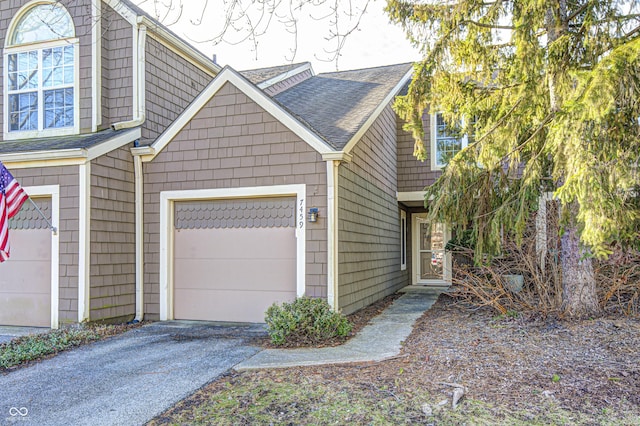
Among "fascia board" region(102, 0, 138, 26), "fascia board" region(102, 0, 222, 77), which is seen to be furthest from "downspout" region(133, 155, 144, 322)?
"fascia board" region(102, 0, 138, 26)

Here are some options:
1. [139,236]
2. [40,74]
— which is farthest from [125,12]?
[139,236]

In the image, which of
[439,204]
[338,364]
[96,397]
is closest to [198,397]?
[96,397]

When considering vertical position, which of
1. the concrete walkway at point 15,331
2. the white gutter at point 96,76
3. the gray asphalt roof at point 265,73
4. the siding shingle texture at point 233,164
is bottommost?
the concrete walkway at point 15,331

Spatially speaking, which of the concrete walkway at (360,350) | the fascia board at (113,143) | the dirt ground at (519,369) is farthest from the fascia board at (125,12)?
the dirt ground at (519,369)

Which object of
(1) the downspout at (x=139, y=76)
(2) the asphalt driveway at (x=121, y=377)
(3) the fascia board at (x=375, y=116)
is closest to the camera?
(2) the asphalt driveway at (x=121, y=377)

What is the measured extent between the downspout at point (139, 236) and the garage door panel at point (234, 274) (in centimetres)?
59

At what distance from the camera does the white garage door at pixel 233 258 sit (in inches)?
313

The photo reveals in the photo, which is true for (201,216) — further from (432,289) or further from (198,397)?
(432,289)

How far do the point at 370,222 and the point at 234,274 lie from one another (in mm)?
3002

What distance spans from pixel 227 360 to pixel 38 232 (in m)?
4.34

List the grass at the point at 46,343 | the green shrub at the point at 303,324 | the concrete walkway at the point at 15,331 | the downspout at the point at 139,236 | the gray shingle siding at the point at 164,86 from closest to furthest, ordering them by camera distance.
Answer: the grass at the point at 46,343 → the green shrub at the point at 303,324 → the concrete walkway at the point at 15,331 → the downspout at the point at 139,236 → the gray shingle siding at the point at 164,86

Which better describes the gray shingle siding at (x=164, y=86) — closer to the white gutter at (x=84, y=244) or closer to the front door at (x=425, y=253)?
the white gutter at (x=84, y=244)

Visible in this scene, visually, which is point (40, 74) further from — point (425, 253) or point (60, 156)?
point (425, 253)

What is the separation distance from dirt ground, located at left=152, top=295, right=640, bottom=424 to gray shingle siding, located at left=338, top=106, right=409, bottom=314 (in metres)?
1.97
